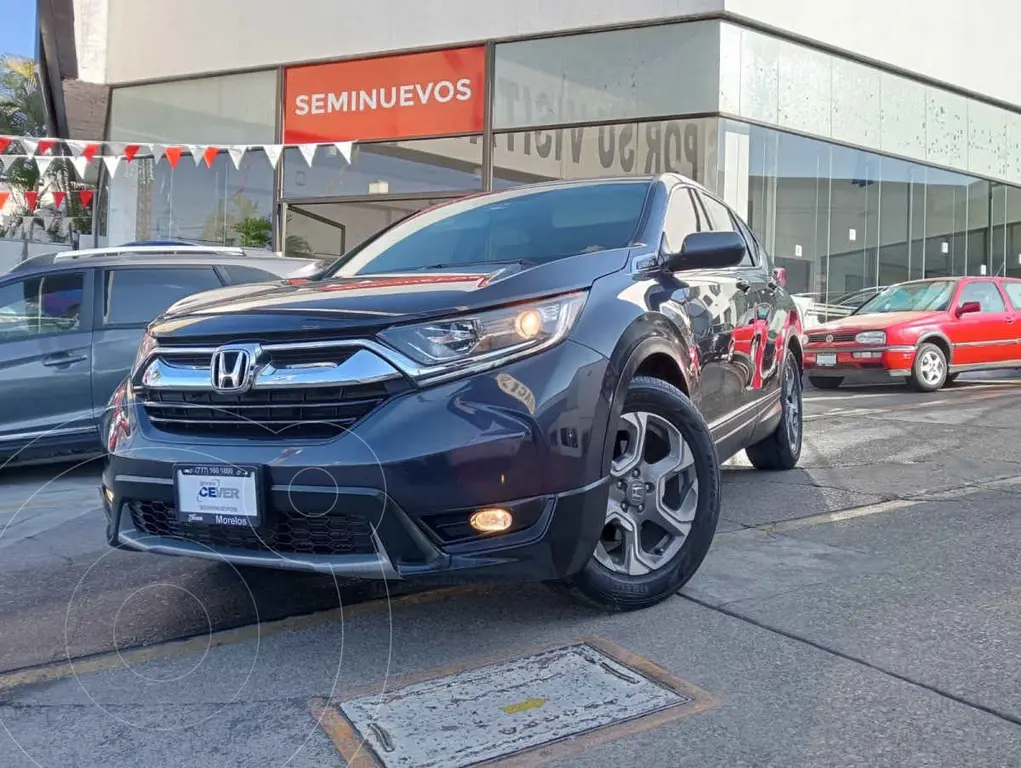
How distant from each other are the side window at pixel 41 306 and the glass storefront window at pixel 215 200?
398 inches

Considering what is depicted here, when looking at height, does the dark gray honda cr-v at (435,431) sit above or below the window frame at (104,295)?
below

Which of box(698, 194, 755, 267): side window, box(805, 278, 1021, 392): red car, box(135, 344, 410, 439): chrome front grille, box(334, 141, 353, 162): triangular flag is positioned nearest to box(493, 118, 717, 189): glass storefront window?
box(334, 141, 353, 162): triangular flag

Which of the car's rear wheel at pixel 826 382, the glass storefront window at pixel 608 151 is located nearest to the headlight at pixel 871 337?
the car's rear wheel at pixel 826 382

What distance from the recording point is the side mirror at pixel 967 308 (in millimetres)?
11969

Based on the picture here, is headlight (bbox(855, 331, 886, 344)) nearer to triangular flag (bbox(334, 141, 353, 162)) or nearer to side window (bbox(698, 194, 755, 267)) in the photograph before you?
side window (bbox(698, 194, 755, 267))

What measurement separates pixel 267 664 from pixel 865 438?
19.1 ft

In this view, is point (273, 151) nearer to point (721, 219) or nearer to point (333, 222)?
point (333, 222)

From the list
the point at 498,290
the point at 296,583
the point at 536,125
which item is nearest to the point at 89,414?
the point at 296,583

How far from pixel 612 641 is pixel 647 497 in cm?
53

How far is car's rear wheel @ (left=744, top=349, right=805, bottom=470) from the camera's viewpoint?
19.6 ft

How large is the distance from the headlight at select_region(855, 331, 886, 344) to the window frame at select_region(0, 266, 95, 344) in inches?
343

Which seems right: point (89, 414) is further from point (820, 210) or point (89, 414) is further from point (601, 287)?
point (820, 210)

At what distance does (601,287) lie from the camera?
3.19 m

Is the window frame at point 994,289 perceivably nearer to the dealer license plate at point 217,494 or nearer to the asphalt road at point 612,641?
the asphalt road at point 612,641
